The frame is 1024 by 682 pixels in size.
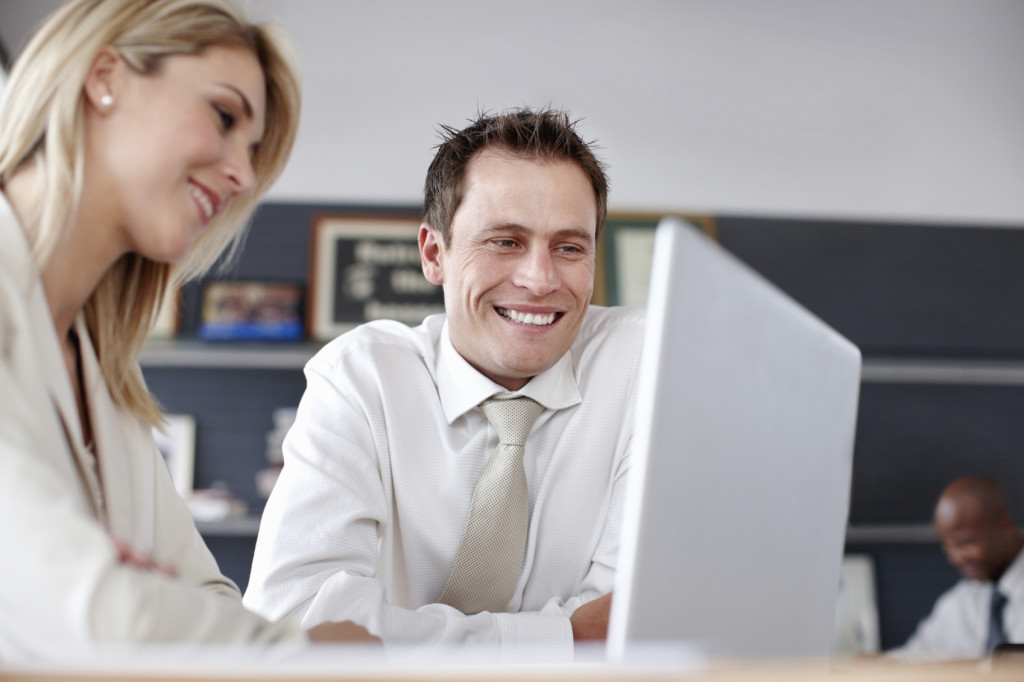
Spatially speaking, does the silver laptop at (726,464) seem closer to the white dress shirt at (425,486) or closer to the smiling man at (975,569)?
the white dress shirt at (425,486)

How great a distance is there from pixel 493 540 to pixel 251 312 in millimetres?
2193

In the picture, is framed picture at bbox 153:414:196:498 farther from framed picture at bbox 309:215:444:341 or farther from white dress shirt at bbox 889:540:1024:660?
white dress shirt at bbox 889:540:1024:660

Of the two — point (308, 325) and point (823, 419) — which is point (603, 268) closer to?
point (308, 325)

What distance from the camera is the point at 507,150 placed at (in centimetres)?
172

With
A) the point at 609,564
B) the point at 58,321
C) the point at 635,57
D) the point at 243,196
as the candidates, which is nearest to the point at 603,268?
the point at 635,57

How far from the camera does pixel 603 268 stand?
3.54 m

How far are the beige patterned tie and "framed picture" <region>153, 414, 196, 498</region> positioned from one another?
7.10ft

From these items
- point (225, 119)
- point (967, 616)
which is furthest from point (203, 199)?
point (967, 616)

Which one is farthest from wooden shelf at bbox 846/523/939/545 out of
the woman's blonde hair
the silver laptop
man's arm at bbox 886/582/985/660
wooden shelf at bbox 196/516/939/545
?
the woman's blonde hair

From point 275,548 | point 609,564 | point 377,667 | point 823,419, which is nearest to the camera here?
point 377,667

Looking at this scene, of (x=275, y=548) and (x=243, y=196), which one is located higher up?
(x=243, y=196)

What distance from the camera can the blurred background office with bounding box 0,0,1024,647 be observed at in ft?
11.9

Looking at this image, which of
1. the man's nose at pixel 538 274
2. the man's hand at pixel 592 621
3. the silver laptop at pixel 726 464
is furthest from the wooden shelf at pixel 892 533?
the silver laptop at pixel 726 464

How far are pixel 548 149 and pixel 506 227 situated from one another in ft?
0.55
